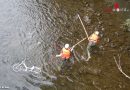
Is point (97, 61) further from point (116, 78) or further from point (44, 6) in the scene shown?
point (44, 6)

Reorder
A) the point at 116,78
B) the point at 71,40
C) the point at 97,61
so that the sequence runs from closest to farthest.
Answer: the point at 116,78 < the point at 97,61 < the point at 71,40

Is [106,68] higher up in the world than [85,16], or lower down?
lower down

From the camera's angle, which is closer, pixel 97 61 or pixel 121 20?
pixel 97 61

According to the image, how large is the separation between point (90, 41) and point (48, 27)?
5063mm

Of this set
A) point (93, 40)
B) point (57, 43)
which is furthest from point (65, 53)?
point (57, 43)

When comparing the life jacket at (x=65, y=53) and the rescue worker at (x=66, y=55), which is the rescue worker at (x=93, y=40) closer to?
the rescue worker at (x=66, y=55)

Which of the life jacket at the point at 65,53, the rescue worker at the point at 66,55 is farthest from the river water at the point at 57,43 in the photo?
the life jacket at the point at 65,53

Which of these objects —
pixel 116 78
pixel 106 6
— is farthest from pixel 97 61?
pixel 106 6

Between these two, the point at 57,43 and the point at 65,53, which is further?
the point at 57,43

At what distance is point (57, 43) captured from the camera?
78.0 ft

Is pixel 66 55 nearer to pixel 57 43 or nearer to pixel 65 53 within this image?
pixel 65 53

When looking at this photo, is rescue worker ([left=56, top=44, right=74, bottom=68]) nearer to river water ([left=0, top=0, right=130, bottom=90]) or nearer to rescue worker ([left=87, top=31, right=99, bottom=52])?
river water ([left=0, top=0, right=130, bottom=90])

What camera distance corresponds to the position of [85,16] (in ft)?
90.5

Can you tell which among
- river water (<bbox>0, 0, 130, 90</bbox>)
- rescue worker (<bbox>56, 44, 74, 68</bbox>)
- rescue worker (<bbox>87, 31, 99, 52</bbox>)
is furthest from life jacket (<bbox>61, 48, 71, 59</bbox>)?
rescue worker (<bbox>87, 31, 99, 52</bbox>)
